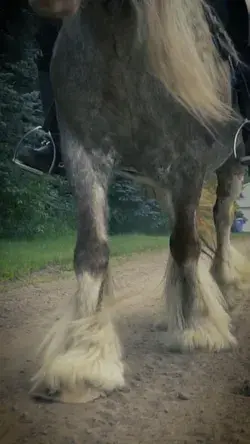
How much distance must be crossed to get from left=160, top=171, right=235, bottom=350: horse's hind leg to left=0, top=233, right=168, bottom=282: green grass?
1.8 inches

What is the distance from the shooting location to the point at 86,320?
0.73 meters

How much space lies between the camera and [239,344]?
73 centimetres

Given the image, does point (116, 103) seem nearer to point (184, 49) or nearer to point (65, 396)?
point (184, 49)

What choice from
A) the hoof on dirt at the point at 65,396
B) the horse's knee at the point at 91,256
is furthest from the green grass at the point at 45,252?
the hoof on dirt at the point at 65,396

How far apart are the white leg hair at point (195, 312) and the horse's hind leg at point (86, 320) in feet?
0.24

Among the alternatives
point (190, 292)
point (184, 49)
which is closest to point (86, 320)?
point (190, 292)

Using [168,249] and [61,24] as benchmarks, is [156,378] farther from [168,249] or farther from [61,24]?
[61,24]

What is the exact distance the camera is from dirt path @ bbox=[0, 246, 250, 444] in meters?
0.64

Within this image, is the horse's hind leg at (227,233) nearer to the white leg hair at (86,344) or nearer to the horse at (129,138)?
the horse at (129,138)

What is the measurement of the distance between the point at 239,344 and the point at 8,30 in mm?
391

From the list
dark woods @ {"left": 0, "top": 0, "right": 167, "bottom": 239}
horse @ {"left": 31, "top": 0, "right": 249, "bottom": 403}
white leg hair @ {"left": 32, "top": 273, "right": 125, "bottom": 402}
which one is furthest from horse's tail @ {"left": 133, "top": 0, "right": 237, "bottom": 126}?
white leg hair @ {"left": 32, "top": 273, "right": 125, "bottom": 402}

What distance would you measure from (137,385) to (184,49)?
33cm

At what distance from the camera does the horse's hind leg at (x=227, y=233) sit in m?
0.73

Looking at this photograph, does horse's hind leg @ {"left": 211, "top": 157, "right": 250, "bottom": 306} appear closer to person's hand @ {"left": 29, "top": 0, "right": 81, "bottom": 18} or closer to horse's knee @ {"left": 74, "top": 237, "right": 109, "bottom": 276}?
horse's knee @ {"left": 74, "top": 237, "right": 109, "bottom": 276}
